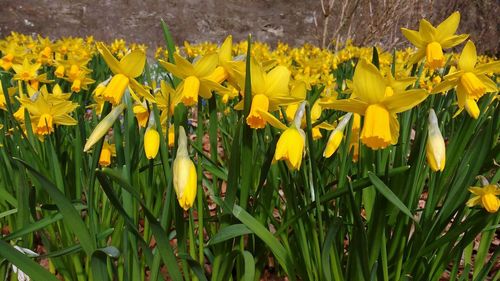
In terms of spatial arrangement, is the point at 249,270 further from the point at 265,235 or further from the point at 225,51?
the point at 225,51

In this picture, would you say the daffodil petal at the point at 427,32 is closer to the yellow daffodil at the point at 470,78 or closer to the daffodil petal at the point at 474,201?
the yellow daffodil at the point at 470,78

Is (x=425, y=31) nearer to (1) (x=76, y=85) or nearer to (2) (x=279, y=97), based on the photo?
(2) (x=279, y=97)

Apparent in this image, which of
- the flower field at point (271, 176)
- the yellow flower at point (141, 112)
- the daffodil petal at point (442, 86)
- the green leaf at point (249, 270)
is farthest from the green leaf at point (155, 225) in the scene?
the daffodil petal at point (442, 86)

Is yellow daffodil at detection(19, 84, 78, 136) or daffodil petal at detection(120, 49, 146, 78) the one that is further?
yellow daffodil at detection(19, 84, 78, 136)

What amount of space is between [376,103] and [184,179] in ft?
1.25

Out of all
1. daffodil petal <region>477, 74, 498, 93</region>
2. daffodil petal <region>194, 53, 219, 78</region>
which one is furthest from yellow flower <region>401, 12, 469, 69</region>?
daffodil petal <region>194, 53, 219, 78</region>

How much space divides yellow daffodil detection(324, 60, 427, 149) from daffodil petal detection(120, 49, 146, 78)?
1.31ft

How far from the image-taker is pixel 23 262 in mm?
899

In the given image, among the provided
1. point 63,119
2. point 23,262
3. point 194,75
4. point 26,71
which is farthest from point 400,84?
point 26,71

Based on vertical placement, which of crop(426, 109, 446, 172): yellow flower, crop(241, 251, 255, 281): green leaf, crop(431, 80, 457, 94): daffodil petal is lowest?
crop(241, 251, 255, 281): green leaf

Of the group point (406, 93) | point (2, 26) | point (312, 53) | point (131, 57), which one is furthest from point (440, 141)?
point (2, 26)

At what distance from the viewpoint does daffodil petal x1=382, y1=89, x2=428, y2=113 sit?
2.79 ft

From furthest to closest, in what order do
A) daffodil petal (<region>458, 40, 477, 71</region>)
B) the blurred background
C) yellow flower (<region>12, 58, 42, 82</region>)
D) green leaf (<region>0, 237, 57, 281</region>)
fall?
the blurred background, yellow flower (<region>12, 58, 42, 82</region>), daffodil petal (<region>458, 40, 477, 71</region>), green leaf (<region>0, 237, 57, 281</region>)

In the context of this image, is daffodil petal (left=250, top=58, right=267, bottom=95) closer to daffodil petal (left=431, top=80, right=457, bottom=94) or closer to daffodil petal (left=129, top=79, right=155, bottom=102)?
daffodil petal (left=129, top=79, right=155, bottom=102)
